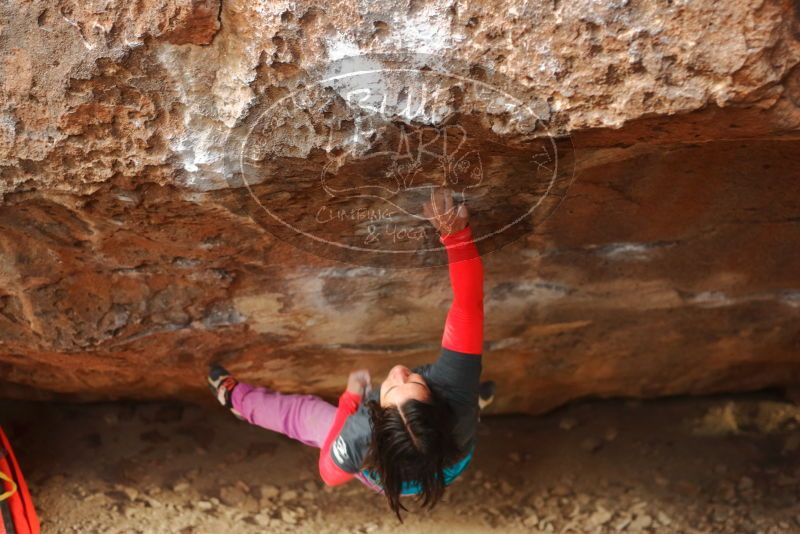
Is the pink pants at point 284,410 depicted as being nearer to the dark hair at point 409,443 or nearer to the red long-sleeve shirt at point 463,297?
the red long-sleeve shirt at point 463,297

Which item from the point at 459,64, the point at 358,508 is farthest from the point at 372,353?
the point at 459,64

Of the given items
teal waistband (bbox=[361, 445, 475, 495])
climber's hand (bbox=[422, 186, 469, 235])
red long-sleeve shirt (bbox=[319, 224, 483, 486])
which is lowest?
teal waistband (bbox=[361, 445, 475, 495])

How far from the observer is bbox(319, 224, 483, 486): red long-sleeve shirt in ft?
4.54

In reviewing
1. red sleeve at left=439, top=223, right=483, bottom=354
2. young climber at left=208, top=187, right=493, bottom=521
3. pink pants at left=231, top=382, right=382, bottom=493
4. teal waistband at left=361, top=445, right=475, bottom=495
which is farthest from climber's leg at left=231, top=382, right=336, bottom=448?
red sleeve at left=439, top=223, right=483, bottom=354

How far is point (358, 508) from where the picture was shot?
6.66ft

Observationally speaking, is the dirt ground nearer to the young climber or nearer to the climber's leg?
the climber's leg

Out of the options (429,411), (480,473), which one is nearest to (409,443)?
(429,411)

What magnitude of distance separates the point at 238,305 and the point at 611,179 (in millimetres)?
783

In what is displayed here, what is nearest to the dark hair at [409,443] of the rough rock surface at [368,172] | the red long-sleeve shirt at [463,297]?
the red long-sleeve shirt at [463,297]

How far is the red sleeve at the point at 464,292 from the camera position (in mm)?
1381

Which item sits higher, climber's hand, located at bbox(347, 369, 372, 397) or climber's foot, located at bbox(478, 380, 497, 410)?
climber's hand, located at bbox(347, 369, 372, 397)

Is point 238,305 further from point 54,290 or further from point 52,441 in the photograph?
point 52,441

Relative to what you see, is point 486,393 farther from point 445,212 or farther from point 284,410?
point 445,212

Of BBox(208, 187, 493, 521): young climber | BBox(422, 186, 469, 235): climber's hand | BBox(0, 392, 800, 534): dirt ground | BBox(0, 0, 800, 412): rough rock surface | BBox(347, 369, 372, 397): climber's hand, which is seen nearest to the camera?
BBox(0, 0, 800, 412): rough rock surface
